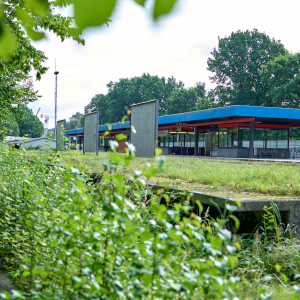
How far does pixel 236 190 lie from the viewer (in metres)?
5.83

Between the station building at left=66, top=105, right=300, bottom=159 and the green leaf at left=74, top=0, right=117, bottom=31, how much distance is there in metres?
21.9

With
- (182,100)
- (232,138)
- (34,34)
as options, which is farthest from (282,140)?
(182,100)

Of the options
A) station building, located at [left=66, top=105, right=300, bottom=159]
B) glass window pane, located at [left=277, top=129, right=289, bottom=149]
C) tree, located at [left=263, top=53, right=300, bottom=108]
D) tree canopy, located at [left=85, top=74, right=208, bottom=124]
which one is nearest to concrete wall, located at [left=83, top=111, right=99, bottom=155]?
station building, located at [left=66, top=105, right=300, bottom=159]

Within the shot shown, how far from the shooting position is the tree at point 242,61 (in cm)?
4881

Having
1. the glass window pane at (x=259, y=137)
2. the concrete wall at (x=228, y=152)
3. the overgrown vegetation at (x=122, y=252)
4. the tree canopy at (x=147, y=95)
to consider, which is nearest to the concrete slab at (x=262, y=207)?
the overgrown vegetation at (x=122, y=252)

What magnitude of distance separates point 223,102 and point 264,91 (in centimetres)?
637

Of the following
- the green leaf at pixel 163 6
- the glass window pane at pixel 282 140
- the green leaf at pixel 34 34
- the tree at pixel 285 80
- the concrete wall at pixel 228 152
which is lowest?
the concrete wall at pixel 228 152

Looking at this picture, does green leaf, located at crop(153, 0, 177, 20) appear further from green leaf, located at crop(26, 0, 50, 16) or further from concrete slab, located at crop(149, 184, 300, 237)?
concrete slab, located at crop(149, 184, 300, 237)

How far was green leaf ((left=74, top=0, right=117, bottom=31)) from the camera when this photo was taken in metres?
0.91

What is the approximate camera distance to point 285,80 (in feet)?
139

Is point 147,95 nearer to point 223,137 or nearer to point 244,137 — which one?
point 223,137

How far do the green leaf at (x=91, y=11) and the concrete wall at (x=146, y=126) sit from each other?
12064 mm

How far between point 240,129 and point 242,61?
93.2 feet

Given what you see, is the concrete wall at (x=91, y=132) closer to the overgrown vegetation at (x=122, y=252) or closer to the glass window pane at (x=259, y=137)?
the overgrown vegetation at (x=122, y=252)
